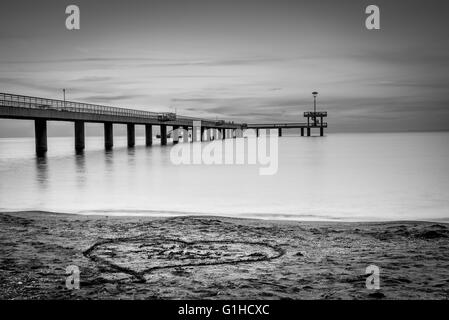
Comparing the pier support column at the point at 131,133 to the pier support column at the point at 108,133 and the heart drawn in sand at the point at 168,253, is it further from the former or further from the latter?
the heart drawn in sand at the point at 168,253

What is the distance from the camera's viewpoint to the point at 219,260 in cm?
562

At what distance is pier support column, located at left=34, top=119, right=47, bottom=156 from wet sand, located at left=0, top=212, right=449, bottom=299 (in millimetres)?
35976

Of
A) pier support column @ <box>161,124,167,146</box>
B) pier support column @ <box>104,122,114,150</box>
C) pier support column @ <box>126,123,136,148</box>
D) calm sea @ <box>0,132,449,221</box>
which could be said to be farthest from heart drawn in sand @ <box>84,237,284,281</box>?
pier support column @ <box>161,124,167,146</box>

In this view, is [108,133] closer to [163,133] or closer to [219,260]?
[163,133]

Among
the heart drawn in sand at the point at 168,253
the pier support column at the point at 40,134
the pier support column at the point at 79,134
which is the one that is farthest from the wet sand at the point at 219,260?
the pier support column at the point at 79,134

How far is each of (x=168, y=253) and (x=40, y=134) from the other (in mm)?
40717

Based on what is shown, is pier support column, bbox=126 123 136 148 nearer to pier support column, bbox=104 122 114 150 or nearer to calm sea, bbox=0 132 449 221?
pier support column, bbox=104 122 114 150

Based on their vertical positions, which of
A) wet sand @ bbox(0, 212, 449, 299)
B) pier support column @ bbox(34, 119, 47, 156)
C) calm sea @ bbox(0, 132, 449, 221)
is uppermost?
pier support column @ bbox(34, 119, 47, 156)

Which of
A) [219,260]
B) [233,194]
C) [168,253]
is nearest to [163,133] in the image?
[233,194]

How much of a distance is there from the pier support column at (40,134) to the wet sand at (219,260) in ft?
118

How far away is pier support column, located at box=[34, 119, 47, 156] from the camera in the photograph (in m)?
41.6

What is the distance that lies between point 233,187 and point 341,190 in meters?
4.67

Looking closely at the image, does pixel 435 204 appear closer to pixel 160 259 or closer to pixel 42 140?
pixel 160 259
